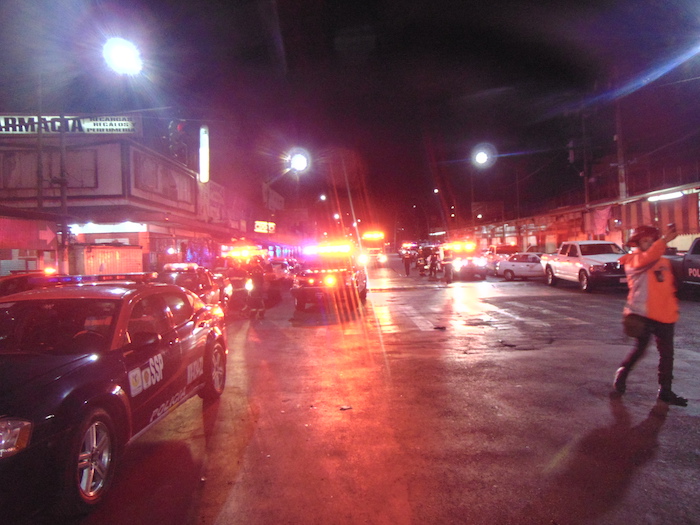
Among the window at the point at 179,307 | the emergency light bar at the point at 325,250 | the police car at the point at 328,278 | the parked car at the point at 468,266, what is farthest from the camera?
the parked car at the point at 468,266

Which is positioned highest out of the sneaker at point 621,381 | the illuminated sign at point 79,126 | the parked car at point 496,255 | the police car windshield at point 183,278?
the illuminated sign at point 79,126

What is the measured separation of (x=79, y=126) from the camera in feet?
76.3

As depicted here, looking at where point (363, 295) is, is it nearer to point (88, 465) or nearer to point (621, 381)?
point (621, 381)

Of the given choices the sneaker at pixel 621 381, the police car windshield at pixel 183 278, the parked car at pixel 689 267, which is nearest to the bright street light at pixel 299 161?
the police car windshield at pixel 183 278

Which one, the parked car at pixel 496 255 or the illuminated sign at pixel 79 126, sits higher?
the illuminated sign at pixel 79 126

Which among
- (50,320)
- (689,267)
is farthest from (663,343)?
(689,267)

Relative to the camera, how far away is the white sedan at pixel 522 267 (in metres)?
24.6

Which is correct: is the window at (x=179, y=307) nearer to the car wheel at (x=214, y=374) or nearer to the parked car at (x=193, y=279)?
the car wheel at (x=214, y=374)

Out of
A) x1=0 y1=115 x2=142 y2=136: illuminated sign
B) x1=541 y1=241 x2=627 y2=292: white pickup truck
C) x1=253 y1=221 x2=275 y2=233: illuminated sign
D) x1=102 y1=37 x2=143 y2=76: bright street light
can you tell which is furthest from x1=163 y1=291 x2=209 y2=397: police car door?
x1=253 y1=221 x2=275 y2=233: illuminated sign

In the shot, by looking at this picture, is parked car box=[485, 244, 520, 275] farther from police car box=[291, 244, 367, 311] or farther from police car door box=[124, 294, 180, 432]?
police car door box=[124, 294, 180, 432]

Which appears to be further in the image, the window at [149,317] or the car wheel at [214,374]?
the car wheel at [214,374]

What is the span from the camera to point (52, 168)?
22.4m

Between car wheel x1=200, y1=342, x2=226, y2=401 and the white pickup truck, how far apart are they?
1525cm

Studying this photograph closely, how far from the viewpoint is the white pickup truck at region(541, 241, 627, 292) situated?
17.5 meters
